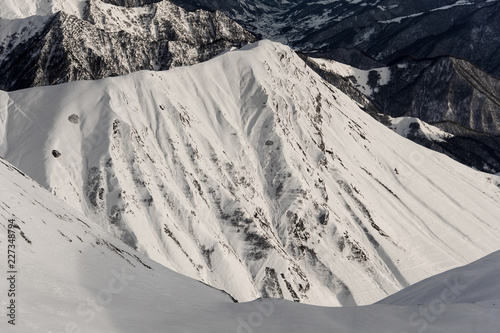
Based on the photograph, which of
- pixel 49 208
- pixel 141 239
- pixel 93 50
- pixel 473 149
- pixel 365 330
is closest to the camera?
pixel 365 330

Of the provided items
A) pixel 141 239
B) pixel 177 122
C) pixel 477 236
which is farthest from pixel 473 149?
pixel 141 239

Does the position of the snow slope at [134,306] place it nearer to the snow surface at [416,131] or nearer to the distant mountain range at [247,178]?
the distant mountain range at [247,178]

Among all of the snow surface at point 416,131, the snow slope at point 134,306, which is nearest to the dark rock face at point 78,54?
the snow surface at point 416,131

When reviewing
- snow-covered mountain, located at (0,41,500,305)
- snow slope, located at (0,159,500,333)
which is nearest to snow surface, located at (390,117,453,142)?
snow-covered mountain, located at (0,41,500,305)

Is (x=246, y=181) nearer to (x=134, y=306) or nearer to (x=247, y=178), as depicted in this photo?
(x=247, y=178)

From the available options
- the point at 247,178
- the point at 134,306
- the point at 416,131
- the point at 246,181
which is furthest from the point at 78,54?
the point at 134,306

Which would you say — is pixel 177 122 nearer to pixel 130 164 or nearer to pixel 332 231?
pixel 130 164
